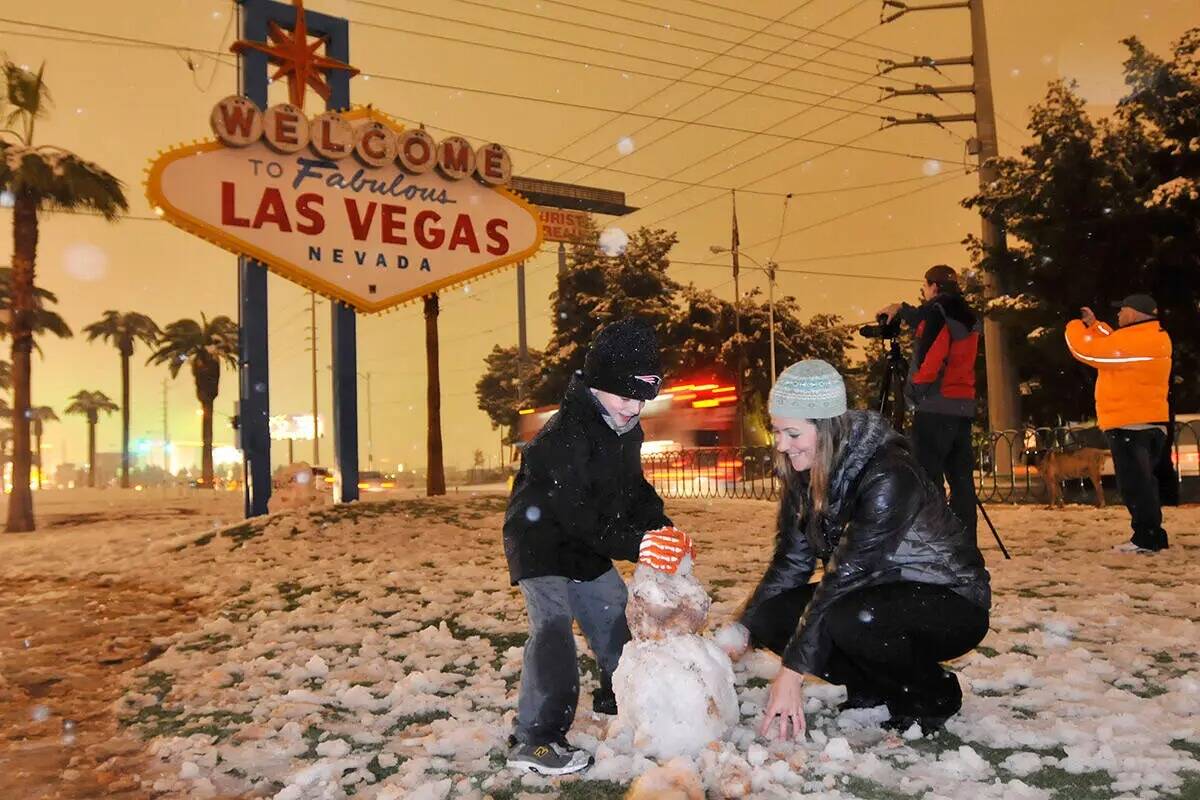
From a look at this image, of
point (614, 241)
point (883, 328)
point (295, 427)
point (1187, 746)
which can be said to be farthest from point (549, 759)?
point (295, 427)

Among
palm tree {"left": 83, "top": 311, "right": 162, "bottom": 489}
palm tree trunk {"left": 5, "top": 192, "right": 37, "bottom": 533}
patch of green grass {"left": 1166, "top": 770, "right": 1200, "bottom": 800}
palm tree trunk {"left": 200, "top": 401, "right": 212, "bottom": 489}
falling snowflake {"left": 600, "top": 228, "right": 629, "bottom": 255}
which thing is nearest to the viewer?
patch of green grass {"left": 1166, "top": 770, "right": 1200, "bottom": 800}

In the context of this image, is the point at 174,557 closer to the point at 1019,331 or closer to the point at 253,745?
the point at 253,745

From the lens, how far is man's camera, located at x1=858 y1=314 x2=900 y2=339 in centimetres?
605

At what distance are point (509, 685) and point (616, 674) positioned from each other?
116 centimetres

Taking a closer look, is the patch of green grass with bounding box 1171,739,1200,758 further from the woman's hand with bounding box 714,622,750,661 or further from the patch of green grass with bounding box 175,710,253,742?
the patch of green grass with bounding box 175,710,253,742

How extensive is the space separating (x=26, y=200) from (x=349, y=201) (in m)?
11.1

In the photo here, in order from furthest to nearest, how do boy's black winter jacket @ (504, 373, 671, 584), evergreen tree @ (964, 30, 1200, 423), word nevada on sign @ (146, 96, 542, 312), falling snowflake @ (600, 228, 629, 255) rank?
falling snowflake @ (600, 228, 629, 255) < evergreen tree @ (964, 30, 1200, 423) < word nevada on sign @ (146, 96, 542, 312) < boy's black winter jacket @ (504, 373, 671, 584)

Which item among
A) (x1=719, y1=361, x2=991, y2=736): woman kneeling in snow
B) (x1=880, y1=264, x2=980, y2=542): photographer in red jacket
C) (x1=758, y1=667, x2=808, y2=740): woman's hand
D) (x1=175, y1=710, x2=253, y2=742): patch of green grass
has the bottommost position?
(x1=175, y1=710, x2=253, y2=742): patch of green grass

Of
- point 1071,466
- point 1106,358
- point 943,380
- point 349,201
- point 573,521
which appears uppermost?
point 349,201

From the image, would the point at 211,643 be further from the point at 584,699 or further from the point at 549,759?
the point at 549,759

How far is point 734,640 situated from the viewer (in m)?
3.46

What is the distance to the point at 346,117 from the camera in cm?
1355

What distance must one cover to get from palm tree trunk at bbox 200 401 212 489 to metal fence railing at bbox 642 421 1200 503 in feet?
116

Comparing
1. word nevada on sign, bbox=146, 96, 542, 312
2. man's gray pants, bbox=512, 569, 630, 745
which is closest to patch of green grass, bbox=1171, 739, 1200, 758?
man's gray pants, bbox=512, 569, 630, 745
